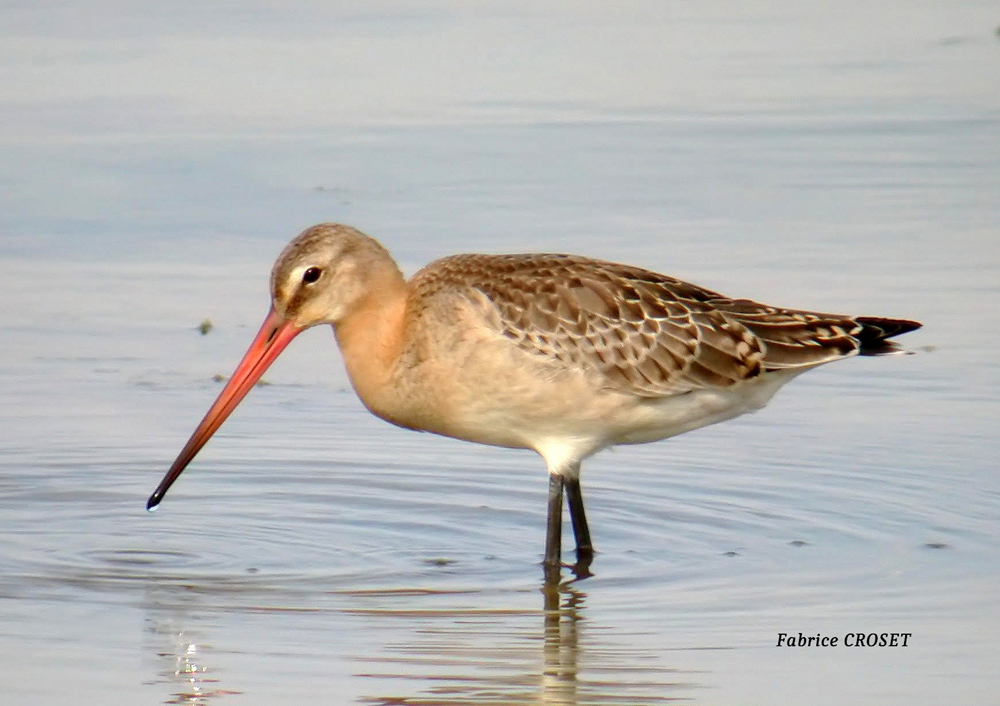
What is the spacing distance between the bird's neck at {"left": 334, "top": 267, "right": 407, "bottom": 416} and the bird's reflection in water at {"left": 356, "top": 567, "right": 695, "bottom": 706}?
1077mm

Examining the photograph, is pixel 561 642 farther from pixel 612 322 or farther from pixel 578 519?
pixel 612 322

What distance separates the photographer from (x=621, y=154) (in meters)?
14.5

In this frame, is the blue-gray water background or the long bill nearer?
→ the blue-gray water background

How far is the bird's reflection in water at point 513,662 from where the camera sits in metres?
7.02

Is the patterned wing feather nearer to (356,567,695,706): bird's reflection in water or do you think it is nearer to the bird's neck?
the bird's neck

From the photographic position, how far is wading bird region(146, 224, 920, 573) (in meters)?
8.67

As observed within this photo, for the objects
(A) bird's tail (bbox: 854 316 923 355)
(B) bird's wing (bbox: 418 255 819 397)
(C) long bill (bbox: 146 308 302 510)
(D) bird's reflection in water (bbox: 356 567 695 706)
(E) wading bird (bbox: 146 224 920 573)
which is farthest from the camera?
(A) bird's tail (bbox: 854 316 923 355)

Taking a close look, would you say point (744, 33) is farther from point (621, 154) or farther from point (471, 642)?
point (471, 642)

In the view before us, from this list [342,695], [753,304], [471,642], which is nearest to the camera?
[342,695]

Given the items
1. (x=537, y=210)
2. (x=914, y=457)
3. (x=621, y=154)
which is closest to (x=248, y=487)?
(x=914, y=457)

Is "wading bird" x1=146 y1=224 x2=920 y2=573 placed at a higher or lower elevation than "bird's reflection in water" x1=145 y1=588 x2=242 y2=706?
higher

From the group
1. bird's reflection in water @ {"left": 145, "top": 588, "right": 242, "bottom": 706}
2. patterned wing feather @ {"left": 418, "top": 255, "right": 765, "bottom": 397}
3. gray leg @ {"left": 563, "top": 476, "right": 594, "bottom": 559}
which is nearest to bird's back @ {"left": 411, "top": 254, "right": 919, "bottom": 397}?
patterned wing feather @ {"left": 418, "top": 255, "right": 765, "bottom": 397}

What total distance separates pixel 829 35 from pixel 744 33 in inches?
26.8

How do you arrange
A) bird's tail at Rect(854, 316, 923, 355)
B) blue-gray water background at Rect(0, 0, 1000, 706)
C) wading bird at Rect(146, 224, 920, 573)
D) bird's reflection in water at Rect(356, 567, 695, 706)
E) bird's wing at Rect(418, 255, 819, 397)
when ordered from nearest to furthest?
bird's reflection in water at Rect(356, 567, 695, 706), blue-gray water background at Rect(0, 0, 1000, 706), wading bird at Rect(146, 224, 920, 573), bird's wing at Rect(418, 255, 819, 397), bird's tail at Rect(854, 316, 923, 355)
